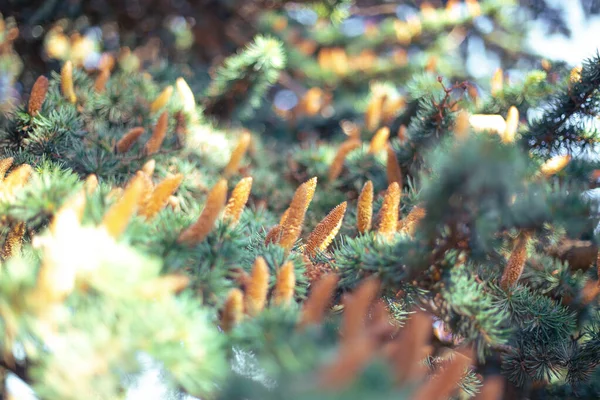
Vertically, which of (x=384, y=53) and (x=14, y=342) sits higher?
(x=14, y=342)

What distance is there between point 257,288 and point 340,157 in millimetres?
500

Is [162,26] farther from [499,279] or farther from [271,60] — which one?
[499,279]

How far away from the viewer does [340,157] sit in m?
0.95

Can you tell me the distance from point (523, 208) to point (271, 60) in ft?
2.39

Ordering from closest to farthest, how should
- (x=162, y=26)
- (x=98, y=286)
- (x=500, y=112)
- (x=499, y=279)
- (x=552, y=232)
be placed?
(x=98, y=286), (x=552, y=232), (x=499, y=279), (x=500, y=112), (x=162, y=26)

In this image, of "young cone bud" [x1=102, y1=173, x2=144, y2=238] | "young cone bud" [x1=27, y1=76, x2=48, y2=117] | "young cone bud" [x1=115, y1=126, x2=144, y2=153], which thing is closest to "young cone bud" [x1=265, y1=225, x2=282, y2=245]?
"young cone bud" [x1=102, y1=173, x2=144, y2=238]

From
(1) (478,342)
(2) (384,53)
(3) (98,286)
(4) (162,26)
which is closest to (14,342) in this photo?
(3) (98,286)

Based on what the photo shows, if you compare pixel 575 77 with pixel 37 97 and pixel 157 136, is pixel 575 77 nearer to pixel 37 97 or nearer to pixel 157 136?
pixel 157 136

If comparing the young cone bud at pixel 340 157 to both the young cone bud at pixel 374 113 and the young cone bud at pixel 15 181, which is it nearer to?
the young cone bud at pixel 374 113

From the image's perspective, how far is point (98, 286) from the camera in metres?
0.41

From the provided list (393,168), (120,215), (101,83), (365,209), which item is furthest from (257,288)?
(101,83)

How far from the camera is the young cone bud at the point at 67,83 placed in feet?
2.94

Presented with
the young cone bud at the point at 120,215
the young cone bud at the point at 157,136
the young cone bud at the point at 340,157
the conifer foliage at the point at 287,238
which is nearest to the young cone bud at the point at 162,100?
the conifer foliage at the point at 287,238

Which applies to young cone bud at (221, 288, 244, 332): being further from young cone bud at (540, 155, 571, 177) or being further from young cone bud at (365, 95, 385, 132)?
young cone bud at (365, 95, 385, 132)
